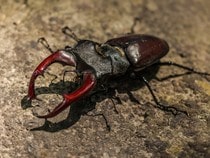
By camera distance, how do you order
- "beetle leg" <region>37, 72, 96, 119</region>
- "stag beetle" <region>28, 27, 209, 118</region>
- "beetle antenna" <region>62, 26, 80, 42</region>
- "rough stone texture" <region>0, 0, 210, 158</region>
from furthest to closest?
1. "beetle antenna" <region>62, 26, 80, 42</region>
2. "rough stone texture" <region>0, 0, 210, 158</region>
3. "stag beetle" <region>28, 27, 209, 118</region>
4. "beetle leg" <region>37, 72, 96, 119</region>

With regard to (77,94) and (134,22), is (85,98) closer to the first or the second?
(77,94)

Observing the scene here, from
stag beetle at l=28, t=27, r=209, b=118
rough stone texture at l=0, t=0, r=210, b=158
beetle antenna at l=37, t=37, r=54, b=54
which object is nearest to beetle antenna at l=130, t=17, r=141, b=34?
rough stone texture at l=0, t=0, r=210, b=158

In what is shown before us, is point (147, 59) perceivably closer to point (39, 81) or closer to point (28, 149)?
point (39, 81)

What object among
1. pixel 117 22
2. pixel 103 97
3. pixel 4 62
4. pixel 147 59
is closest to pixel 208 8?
pixel 117 22

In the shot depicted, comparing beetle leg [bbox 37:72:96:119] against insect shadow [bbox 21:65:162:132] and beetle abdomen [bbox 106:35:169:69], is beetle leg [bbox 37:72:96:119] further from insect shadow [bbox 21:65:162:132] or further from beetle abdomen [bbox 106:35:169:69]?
beetle abdomen [bbox 106:35:169:69]

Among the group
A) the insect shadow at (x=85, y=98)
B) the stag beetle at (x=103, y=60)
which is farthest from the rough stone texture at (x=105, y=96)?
the stag beetle at (x=103, y=60)

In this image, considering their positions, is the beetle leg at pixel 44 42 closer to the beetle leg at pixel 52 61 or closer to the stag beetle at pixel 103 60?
the stag beetle at pixel 103 60
